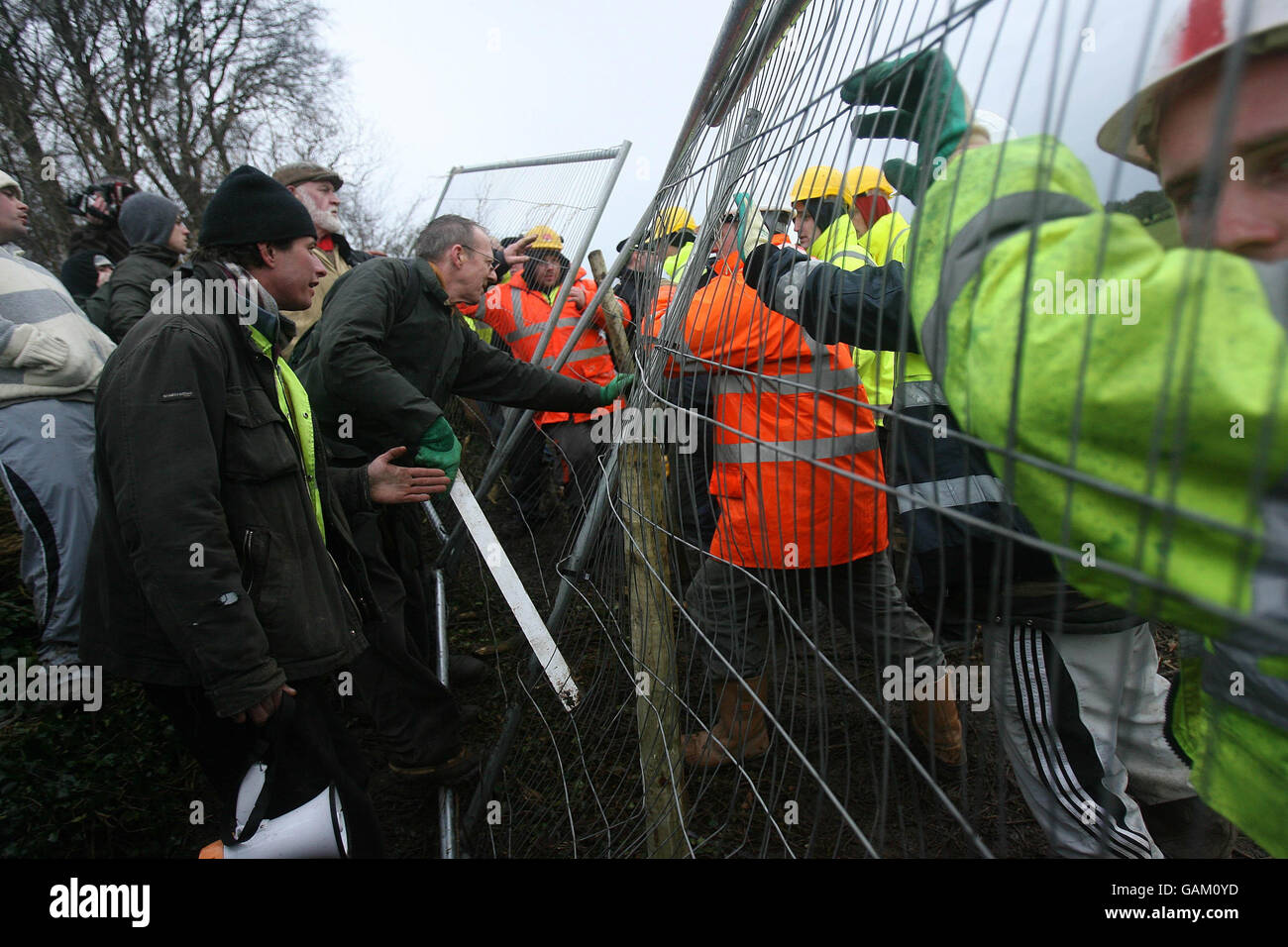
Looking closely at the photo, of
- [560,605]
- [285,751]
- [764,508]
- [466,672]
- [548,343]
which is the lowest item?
[466,672]

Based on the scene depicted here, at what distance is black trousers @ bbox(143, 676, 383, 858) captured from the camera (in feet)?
6.17

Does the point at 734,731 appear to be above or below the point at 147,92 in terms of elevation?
below

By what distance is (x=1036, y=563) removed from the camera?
1.46 meters

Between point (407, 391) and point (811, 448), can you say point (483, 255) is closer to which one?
point (407, 391)

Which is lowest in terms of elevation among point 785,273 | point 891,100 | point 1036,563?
point 1036,563

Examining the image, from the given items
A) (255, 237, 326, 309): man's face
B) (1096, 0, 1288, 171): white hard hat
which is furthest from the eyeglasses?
(1096, 0, 1288, 171): white hard hat

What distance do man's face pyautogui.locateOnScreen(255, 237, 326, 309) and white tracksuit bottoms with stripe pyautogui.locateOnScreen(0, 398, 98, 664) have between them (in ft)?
3.46

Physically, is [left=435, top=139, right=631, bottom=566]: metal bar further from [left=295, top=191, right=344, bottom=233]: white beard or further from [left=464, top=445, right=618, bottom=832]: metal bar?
[left=295, top=191, right=344, bottom=233]: white beard

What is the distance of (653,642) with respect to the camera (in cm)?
193

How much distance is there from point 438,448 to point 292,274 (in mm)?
835

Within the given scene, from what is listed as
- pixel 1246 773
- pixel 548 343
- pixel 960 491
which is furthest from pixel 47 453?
pixel 1246 773
